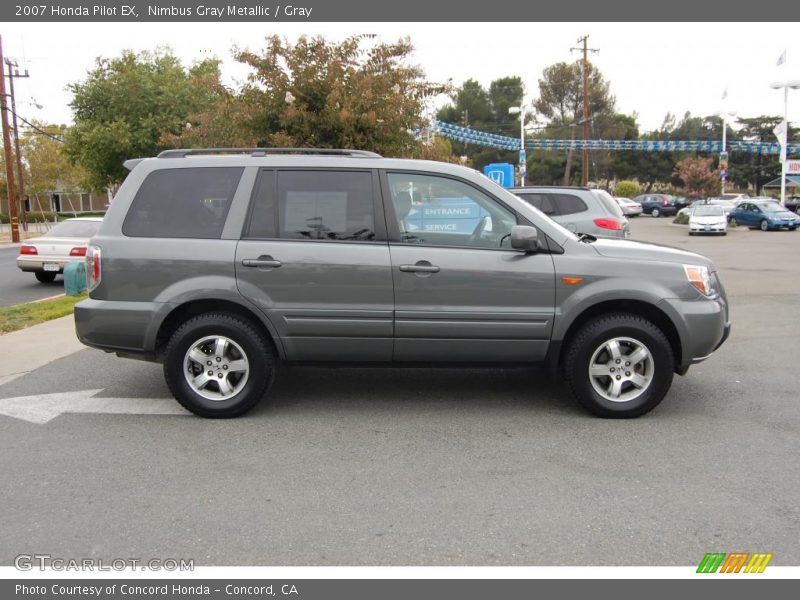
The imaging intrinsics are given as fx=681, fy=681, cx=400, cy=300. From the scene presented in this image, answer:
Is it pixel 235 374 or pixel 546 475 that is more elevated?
pixel 235 374

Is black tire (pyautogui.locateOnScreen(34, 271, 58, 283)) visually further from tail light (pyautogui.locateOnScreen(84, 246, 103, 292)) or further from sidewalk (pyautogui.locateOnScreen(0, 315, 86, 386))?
tail light (pyautogui.locateOnScreen(84, 246, 103, 292))

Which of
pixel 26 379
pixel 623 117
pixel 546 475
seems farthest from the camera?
pixel 623 117

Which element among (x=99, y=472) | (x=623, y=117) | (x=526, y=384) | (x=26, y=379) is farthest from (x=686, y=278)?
(x=623, y=117)

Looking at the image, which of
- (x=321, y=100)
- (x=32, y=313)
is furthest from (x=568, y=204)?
(x=32, y=313)

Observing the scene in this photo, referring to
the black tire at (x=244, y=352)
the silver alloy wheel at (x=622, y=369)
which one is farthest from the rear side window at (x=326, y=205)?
the silver alloy wheel at (x=622, y=369)

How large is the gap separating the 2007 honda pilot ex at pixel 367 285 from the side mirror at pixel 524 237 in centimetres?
1

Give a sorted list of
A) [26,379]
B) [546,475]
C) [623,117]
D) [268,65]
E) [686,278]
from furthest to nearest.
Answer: [623,117] → [268,65] → [26,379] → [686,278] → [546,475]

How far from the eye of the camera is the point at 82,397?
592 cm

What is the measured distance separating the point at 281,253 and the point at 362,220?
2.17ft

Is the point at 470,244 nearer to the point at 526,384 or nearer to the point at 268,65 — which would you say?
the point at 526,384

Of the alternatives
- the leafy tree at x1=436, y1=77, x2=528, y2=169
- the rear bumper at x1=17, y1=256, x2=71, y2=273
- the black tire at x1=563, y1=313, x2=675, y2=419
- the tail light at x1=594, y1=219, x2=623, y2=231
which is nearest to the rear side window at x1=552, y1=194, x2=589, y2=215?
the tail light at x1=594, y1=219, x2=623, y2=231

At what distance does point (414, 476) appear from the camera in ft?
13.7

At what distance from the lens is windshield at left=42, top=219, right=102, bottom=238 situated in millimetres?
14641

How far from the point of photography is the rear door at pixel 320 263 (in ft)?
16.7
